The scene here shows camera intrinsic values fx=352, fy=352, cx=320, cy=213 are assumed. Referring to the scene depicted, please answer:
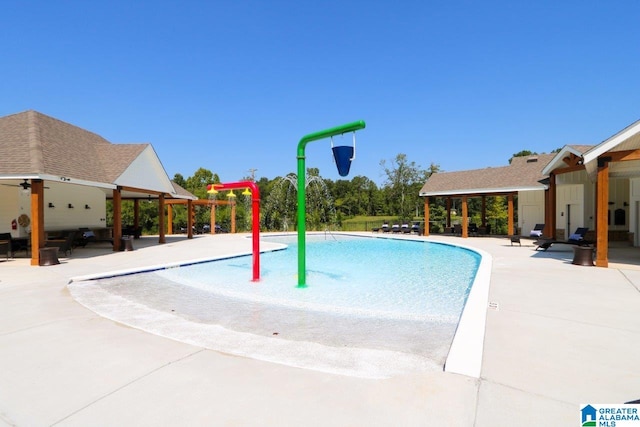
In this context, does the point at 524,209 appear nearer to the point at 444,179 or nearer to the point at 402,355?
the point at 444,179

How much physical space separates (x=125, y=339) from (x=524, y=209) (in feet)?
82.8

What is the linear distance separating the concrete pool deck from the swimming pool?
43 cm

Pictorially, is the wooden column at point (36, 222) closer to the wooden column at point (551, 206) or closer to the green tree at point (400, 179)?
the wooden column at point (551, 206)

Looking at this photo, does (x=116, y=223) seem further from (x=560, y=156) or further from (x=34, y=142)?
(x=560, y=156)

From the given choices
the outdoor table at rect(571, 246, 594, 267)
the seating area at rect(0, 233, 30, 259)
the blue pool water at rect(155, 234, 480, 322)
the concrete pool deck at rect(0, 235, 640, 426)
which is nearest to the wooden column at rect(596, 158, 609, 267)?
the outdoor table at rect(571, 246, 594, 267)

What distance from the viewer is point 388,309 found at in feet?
21.6

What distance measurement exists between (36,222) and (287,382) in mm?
12367

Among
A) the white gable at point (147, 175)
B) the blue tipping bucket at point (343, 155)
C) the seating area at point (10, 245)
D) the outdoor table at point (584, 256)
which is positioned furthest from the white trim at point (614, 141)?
the seating area at point (10, 245)

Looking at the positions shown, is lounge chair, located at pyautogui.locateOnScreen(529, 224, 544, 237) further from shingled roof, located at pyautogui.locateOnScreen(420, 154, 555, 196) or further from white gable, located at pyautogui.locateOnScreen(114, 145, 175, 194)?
white gable, located at pyautogui.locateOnScreen(114, 145, 175, 194)

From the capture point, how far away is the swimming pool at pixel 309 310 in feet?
13.4

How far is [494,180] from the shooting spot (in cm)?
2295

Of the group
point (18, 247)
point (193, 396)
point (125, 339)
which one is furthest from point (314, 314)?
point (18, 247)

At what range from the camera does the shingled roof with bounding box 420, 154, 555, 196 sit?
70.3 feet

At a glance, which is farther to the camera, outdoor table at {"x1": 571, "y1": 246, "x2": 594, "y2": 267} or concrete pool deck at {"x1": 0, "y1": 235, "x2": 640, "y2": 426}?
Result: outdoor table at {"x1": 571, "y1": 246, "x2": 594, "y2": 267}
